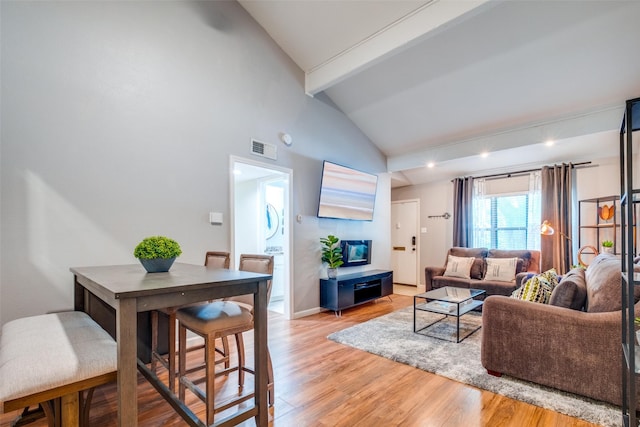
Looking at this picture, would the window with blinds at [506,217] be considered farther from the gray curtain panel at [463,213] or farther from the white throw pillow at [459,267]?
the white throw pillow at [459,267]

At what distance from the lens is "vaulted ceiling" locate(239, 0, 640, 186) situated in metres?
2.97

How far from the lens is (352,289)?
4449 mm

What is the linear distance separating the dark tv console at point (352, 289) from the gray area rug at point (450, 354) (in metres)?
0.53

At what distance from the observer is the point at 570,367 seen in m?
2.09

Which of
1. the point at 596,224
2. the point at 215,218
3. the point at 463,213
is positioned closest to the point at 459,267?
the point at 463,213

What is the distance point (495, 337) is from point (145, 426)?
252cm

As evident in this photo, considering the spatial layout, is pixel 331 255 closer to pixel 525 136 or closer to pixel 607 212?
pixel 525 136

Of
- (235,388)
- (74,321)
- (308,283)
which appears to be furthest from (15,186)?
(308,283)

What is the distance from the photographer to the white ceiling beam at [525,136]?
146 inches

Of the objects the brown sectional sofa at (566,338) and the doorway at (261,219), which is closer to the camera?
the brown sectional sofa at (566,338)

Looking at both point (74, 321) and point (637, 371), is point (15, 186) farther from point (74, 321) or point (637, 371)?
point (637, 371)

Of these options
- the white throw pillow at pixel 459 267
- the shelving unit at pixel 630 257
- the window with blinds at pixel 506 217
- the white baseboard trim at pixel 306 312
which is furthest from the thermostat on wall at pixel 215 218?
the window with blinds at pixel 506 217

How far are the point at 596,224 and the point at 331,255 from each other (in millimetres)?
3865

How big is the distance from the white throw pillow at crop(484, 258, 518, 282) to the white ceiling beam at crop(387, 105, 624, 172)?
1.70 metres
